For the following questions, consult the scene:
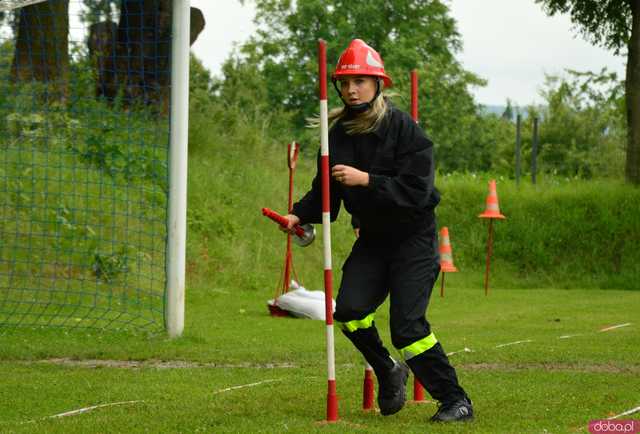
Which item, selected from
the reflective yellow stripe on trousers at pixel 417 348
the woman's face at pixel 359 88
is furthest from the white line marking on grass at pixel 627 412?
the woman's face at pixel 359 88

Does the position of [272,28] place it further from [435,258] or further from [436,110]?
[435,258]

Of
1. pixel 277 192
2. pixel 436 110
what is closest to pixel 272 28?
pixel 436 110

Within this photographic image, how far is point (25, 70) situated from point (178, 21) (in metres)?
4.99

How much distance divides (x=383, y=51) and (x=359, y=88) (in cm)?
4395

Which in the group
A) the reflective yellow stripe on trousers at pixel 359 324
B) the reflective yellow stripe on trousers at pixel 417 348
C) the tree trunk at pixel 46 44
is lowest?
the reflective yellow stripe on trousers at pixel 417 348

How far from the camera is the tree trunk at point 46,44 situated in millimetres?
14641

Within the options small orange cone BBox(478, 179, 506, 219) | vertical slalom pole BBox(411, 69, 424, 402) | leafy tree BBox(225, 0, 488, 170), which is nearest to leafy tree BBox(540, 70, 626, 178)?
→ leafy tree BBox(225, 0, 488, 170)

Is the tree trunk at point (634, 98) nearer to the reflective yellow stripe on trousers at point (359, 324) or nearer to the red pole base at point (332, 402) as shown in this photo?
the reflective yellow stripe on trousers at point (359, 324)

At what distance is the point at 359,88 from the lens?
247 inches

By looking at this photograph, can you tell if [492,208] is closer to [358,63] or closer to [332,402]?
[358,63]

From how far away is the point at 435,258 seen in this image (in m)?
6.36

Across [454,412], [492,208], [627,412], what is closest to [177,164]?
[454,412]

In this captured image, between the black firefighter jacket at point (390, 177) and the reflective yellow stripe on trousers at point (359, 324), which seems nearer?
the black firefighter jacket at point (390, 177)

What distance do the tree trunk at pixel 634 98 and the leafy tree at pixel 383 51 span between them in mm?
24030
